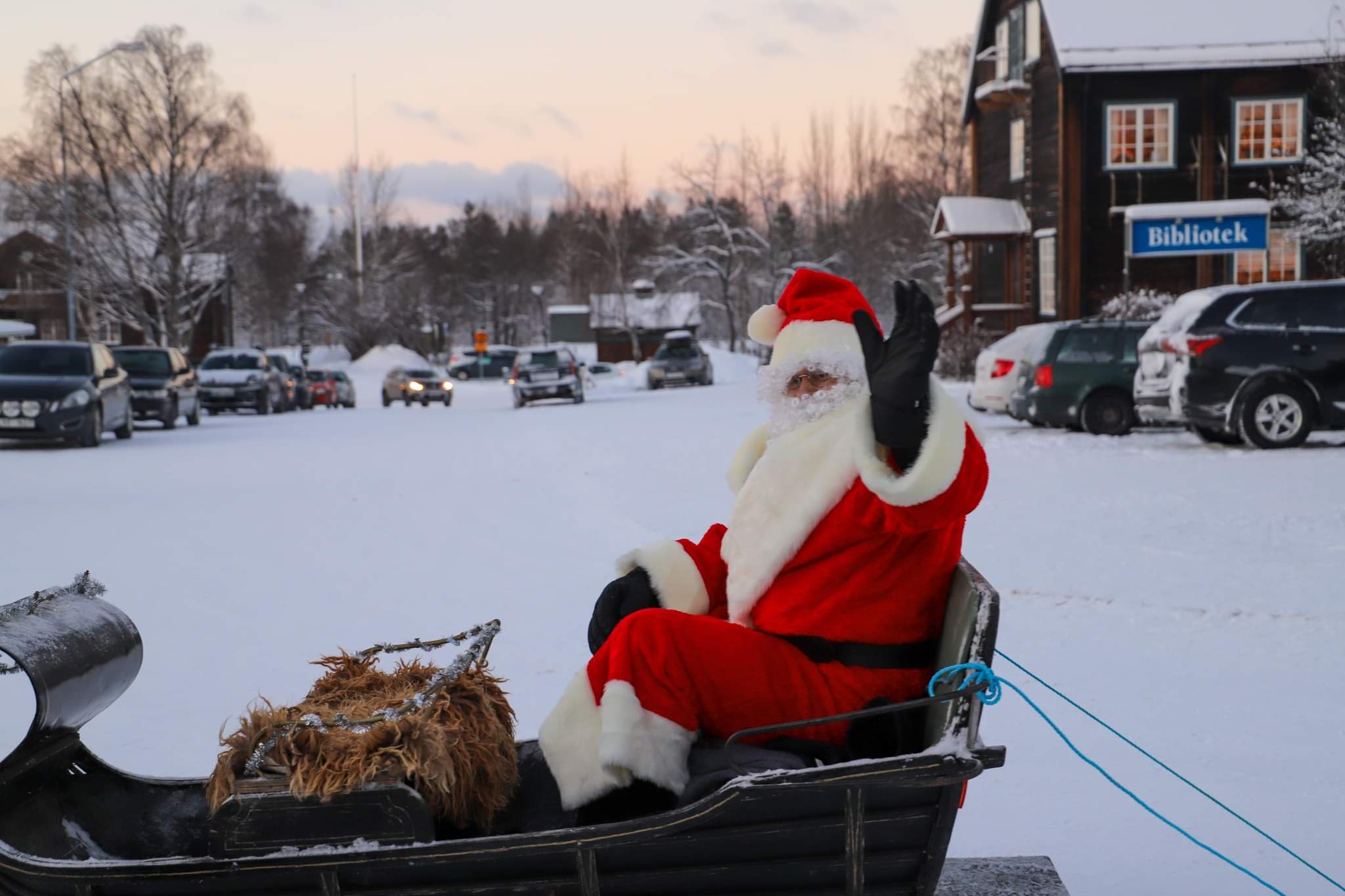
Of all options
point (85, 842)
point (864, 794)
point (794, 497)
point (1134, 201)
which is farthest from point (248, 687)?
point (1134, 201)

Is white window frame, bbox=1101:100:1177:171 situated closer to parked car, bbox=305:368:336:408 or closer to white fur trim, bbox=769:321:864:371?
parked car, bbox=305:368:336:408

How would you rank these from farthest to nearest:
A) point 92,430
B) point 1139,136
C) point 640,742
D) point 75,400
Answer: point 1139,136
point 92,430
point 75,400
point 640,742

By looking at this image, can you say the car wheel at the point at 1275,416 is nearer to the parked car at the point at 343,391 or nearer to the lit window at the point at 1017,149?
the lit window at the point at 1017,149

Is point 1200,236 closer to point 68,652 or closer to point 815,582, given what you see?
point 815,582

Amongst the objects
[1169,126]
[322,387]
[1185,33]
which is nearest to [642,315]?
[322,387]

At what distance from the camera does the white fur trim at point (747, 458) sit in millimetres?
3387

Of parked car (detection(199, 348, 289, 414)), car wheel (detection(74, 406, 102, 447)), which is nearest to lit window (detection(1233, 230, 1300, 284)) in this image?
parked car (detection(199, 348, 289, 414))

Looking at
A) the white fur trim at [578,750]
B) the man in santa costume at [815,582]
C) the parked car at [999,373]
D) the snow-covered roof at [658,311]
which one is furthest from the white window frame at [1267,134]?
the snow-covered roof at [658,311]

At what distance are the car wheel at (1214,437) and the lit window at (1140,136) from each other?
62.8ft

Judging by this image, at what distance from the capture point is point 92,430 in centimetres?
1914

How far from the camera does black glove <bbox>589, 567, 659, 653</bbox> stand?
125 inches

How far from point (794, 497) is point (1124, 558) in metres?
5.64

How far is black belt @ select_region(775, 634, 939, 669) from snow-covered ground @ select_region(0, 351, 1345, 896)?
99cm

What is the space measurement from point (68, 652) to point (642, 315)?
76.3 metres
